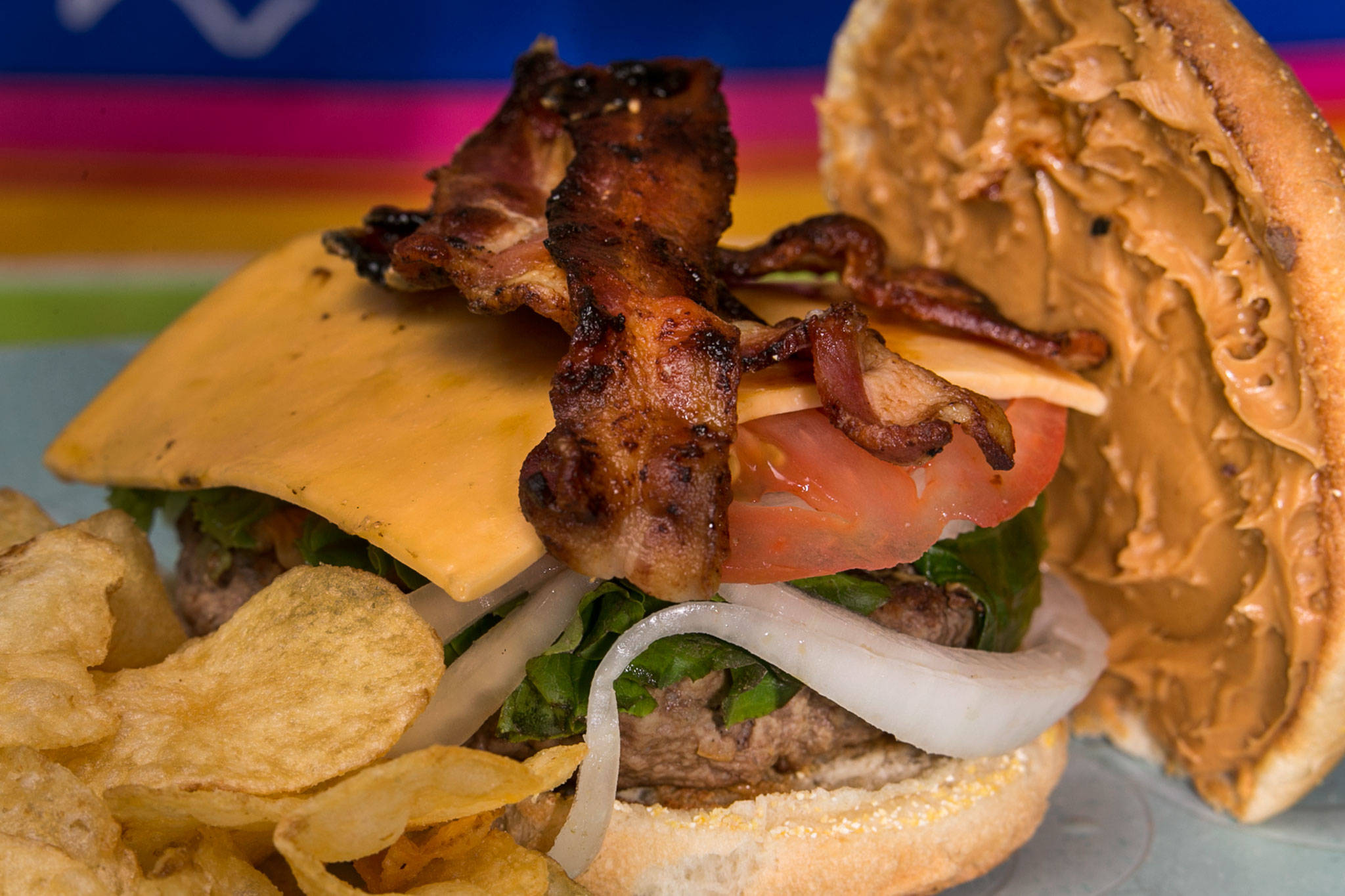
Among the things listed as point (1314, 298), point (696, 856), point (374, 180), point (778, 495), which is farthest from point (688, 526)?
point (374, 180)

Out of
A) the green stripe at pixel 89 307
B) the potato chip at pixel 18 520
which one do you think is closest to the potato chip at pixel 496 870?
the potato chip at pixel 18 520

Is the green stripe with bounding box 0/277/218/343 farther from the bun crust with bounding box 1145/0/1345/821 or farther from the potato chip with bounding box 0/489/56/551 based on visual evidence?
the bun crust with bounding box 1145/0/1345/821

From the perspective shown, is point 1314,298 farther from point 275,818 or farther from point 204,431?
point 204,431

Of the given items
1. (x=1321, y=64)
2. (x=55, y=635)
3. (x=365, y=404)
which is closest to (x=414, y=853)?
(x=55, y=635)

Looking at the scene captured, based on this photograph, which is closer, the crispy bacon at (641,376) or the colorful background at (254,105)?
the crispy bacon at (641,376)

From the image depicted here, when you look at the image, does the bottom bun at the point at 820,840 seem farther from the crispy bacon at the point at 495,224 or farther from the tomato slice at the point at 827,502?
the crispy bacon at the point at 495,224

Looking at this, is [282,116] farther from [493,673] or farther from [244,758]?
[244,758]

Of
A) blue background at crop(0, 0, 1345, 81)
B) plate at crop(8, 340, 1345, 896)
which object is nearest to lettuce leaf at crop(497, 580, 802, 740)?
plate at crop(8, 340, 1345, 896)
